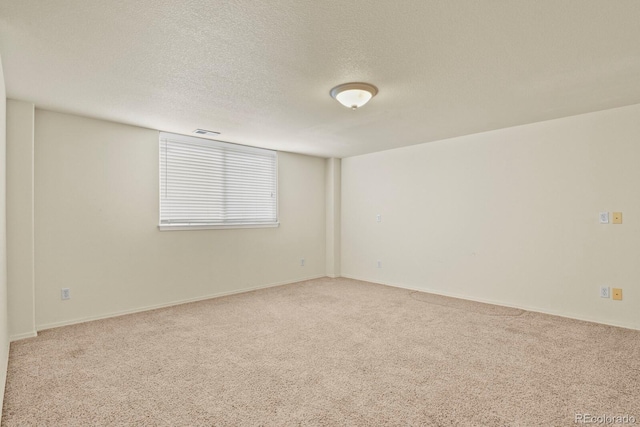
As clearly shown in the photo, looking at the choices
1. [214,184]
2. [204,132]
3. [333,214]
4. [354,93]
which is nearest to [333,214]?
[333,214]

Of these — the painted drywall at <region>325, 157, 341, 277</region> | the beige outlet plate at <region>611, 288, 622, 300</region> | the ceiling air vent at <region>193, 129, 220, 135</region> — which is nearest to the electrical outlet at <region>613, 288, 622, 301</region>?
the beige outlet plate at <region>611, 288, 622, 300</region>

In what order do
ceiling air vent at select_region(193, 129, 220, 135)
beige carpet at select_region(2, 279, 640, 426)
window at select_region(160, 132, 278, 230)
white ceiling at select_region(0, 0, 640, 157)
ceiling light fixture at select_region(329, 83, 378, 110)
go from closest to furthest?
white ceiling at select_region(0, 0, 640, 157) → beige carpet at select_region(2, 279, 640, 426) → ceiling light fixture at select_region(329, 83, 378, 110) → ceiling air vent at select_region(193, 129, 220, 135) → window at select_region(160, 132, 278, 230)

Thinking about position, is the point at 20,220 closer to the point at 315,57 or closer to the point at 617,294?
the point at 315,57

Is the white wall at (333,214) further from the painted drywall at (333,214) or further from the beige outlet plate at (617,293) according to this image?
the beige outlet plate at (617,293)

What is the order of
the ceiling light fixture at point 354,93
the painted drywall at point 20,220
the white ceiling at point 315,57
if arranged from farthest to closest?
the painted drywall at point 20,220 → the ceiling light fixture at point 354,93 → the white ceiling at point 315,57

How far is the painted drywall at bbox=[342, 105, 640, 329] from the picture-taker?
347 cm

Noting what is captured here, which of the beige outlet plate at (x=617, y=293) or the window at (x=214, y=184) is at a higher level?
the window at (x=214, y=184)

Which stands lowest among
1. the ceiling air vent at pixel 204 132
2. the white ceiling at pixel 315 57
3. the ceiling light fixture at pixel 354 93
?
the ceiling light fixture at pixel 354 93

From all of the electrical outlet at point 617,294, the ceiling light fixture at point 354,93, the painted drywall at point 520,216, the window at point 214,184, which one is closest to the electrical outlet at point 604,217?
the painted drywall at point 520,216

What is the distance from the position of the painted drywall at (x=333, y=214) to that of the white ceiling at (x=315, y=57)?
2441 mm

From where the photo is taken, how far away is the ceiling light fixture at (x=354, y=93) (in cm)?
274

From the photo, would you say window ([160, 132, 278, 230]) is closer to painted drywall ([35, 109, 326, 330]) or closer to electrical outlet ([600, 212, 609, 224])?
painted drywall ([35, 109, 326, 330])

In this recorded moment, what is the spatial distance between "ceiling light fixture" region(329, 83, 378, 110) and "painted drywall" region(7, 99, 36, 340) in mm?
2993

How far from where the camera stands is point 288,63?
239 cm
